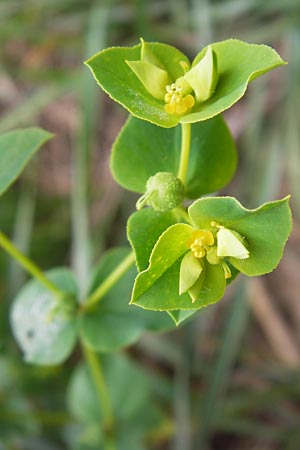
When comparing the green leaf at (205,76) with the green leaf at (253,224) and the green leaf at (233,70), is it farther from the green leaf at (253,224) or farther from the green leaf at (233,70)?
the green leaf at (253,224)

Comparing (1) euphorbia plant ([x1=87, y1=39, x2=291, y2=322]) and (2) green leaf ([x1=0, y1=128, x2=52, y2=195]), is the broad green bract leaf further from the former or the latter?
(2) green leaf ([x1=0, y1=128, x2=52, y2=195])

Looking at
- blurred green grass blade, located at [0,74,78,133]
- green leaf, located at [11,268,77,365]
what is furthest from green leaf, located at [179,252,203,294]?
blurred green grass blade, located at [0,74,78,133]

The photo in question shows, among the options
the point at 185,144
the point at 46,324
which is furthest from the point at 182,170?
the point at 46,324

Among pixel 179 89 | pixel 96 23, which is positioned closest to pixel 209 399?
pixel 179 89

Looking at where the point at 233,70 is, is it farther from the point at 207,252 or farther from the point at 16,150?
the point at 16,150

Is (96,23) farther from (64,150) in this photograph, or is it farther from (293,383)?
A: (293,383)

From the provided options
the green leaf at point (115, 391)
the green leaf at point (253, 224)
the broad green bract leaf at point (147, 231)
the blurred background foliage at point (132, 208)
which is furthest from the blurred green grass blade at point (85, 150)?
the green leaf at point (253, 224)
